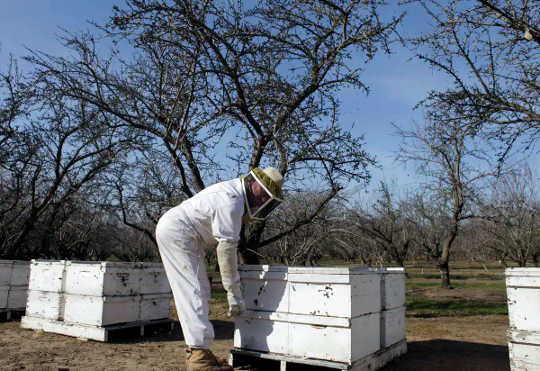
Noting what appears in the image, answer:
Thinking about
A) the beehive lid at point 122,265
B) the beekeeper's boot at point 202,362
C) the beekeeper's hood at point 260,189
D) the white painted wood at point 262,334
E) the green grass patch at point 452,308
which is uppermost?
the beekeeper's hood at point 260,189

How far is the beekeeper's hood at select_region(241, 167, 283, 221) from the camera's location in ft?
13.1

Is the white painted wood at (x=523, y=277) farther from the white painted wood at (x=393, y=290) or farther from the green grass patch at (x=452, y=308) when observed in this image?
the green grass patch at (x=452, y=308)

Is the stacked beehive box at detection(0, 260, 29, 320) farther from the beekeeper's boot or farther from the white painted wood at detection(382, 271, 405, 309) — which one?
the white painted wood at detection(382, 271, 405, 309)

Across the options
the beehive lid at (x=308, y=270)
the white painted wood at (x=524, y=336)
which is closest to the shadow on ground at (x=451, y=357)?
the white painted wood at (x=524, y=336)

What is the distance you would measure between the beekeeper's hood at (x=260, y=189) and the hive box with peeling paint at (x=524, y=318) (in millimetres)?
2250

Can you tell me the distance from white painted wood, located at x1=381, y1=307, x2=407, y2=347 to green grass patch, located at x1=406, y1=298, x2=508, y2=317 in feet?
16.9

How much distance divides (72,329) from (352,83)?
19.1 feet

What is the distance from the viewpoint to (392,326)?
4.93 metres

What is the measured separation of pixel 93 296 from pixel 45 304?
3.63 ft

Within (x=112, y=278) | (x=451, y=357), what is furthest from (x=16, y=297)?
(x=451, y=357)

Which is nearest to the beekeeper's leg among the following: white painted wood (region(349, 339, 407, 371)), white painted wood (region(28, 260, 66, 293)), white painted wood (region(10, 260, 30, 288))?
white painted wood (region(349, 339, 407, 371))

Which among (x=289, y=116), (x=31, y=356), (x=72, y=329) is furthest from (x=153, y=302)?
(x=289, y=116)

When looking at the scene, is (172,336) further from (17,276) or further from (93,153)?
(93,153)

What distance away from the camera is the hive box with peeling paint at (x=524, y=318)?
3781mm
